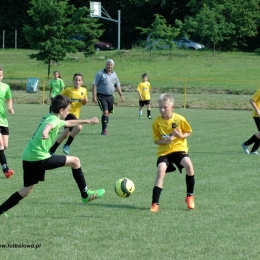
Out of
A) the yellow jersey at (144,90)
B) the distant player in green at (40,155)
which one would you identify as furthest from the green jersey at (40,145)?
the yellow jersey at (144,90)

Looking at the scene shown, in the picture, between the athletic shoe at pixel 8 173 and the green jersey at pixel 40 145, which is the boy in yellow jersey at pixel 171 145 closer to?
the green jersey at pixel 40 145

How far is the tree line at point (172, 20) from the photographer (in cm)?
5097

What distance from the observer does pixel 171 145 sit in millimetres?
7953

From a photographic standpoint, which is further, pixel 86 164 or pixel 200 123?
pixel 200 123

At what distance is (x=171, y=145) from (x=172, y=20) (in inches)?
2235

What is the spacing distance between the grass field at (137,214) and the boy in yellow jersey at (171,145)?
315 mm

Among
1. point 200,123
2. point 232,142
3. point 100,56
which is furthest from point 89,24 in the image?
point 232,142

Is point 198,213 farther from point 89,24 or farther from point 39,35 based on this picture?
point 89,24

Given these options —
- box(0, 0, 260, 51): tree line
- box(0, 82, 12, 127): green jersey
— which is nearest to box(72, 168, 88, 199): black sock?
box(0, 82, 12, 127): green jersey

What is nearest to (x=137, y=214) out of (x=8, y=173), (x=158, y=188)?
(x=158, y=188)

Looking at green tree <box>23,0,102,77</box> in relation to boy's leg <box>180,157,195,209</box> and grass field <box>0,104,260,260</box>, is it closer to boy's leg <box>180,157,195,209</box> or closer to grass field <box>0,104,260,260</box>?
grass field <box>0,104,260,260</box>

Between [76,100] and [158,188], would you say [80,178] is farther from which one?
[76,100]

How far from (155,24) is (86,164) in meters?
40.7

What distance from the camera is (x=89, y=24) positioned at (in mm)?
50156
